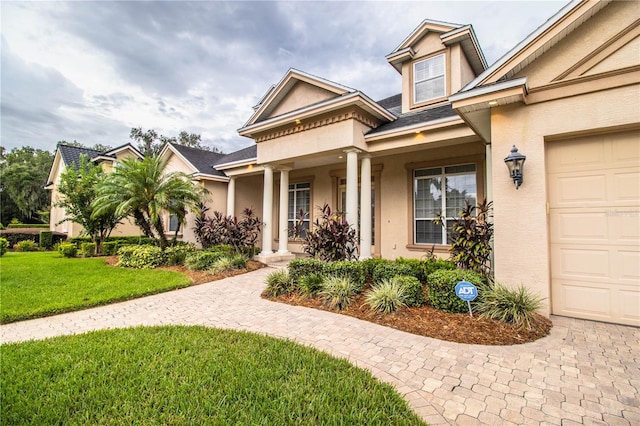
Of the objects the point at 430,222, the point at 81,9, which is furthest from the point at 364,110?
the point at 81,9

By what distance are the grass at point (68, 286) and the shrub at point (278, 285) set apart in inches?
101

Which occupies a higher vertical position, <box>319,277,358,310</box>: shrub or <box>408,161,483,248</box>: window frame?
<box>408,161,483,248</box>: window frame

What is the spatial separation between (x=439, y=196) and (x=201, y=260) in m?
8.05

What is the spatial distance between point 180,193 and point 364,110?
7.58m

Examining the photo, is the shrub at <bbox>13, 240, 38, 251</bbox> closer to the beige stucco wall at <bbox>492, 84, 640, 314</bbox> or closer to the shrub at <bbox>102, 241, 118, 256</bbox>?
the shrub at <bbox>102, 241, 118, 256</bbox>

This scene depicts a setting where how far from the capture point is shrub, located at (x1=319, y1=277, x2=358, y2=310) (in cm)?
568

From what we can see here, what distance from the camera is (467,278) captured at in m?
5.16

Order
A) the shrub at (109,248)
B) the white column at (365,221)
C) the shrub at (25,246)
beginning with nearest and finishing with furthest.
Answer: the white column at (365,221) → the shrub at (109,248) → the shrub at (25,246)

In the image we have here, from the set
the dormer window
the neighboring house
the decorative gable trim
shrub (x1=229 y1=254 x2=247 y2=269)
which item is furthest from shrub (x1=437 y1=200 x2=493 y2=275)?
the neighboring house

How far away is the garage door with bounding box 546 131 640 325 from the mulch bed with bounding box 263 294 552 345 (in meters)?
0.89

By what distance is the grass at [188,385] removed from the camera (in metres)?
2.40

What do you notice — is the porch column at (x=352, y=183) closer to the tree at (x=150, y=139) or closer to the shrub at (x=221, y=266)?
the shrub at (x=221, y=266)

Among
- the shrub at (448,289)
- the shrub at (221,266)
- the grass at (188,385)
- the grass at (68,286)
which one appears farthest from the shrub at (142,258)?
the shrub at (448,289)

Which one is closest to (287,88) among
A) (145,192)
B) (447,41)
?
(447,41)
